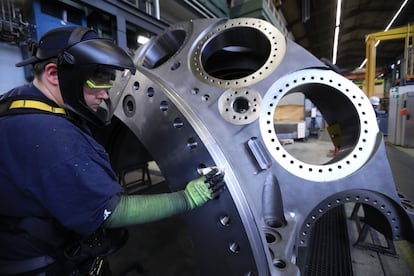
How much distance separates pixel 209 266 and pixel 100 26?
122 inches

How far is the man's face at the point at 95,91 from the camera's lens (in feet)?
2.36

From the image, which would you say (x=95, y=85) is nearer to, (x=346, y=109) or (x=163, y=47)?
(x=163, y=47)

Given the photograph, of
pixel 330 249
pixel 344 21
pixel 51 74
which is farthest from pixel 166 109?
pixel 344 21

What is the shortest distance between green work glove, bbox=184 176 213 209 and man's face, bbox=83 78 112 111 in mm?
434

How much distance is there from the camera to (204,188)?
28.9 inches

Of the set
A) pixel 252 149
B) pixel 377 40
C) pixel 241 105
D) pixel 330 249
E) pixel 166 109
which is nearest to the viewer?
pixel 166 109

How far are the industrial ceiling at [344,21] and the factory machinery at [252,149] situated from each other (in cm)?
686

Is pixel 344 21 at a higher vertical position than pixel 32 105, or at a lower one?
higher

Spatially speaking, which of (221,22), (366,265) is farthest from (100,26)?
(366,265)

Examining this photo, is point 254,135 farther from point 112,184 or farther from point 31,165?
point 31,165

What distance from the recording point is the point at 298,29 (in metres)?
10.6

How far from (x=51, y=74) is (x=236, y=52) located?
3.32 ft

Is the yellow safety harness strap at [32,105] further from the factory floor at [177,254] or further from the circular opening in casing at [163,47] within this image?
the factory floor at [177,254]

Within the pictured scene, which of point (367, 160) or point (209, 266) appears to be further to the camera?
point (367, 160)
